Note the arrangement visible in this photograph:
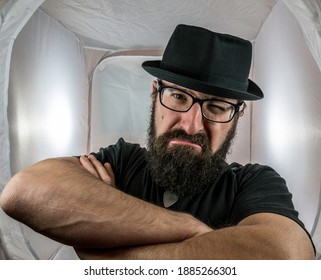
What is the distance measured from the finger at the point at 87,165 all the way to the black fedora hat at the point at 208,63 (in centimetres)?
16

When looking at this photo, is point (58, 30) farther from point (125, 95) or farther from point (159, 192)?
point (159, 192)

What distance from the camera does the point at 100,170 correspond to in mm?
590

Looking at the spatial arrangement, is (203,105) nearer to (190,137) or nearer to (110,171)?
(190,137)

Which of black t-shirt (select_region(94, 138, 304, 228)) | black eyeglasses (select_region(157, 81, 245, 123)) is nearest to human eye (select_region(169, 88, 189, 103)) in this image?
black eyeglasses (select_region(157, 81, 245, 123))

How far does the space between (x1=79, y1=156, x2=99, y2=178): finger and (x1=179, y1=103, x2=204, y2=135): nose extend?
0.45 feet

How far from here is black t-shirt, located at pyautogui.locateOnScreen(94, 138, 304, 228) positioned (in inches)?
22.0

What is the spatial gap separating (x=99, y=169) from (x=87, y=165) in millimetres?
18

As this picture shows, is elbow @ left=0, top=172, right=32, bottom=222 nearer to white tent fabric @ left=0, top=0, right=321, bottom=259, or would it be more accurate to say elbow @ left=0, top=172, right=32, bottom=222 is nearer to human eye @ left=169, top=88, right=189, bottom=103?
white tent fabric @ left=0, top=0, right=321, bottom=259

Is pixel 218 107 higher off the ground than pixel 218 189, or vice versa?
pixel 218 107

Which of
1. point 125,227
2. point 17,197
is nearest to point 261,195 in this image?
point 125,227

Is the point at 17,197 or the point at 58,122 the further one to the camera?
the point at 58,122

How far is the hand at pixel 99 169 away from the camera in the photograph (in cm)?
58

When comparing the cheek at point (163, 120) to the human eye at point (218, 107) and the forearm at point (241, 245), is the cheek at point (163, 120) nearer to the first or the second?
the human eye at point (218, 107)

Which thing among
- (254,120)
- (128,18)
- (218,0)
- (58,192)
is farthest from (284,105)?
(58,192)
